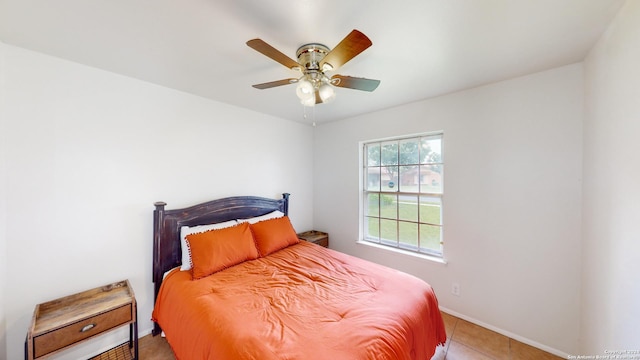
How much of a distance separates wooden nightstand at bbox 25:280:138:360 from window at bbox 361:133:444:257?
8.81 feet

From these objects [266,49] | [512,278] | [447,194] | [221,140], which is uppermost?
[266,49]

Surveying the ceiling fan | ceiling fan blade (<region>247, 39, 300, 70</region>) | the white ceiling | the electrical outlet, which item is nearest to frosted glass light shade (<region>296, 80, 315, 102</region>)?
the ceiling fan

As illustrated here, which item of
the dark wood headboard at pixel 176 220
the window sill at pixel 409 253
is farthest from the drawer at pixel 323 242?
the dark wood headboard at pixel 176 220

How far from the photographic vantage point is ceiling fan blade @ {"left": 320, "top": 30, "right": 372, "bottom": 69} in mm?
1073

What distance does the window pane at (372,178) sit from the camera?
309 cm

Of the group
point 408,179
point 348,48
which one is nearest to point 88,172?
point 348,48

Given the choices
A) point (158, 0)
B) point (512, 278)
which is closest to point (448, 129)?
point (512, 278)

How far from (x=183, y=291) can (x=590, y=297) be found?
9.93 feet

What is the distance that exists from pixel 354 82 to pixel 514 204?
1.88m

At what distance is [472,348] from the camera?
1897 mm

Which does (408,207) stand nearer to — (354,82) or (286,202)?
(286,202)

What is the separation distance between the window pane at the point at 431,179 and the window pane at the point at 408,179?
0.23ft

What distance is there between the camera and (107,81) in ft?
6.17

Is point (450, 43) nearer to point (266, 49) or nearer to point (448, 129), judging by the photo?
point (448, 129)
